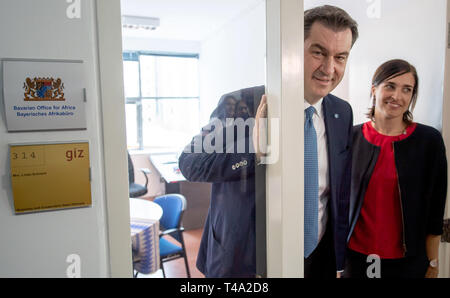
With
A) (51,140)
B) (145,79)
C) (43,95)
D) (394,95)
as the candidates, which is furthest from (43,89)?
(394,95)

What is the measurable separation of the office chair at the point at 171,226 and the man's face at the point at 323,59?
61cm

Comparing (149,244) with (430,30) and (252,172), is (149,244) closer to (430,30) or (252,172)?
(252,172)

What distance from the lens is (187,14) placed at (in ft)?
3.16

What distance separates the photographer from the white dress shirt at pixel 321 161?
3.68ft

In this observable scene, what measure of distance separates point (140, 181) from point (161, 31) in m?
0.50

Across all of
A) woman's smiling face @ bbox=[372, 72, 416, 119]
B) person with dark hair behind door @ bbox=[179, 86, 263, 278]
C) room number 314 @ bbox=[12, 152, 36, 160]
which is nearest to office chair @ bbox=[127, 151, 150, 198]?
person with dark hair behind door @ bbox=[179, 86, 263, 278]

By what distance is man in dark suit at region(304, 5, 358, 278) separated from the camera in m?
1.08

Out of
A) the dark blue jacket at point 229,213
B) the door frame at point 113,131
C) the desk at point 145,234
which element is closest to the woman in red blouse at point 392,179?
the dark blue jacket at point 229,213

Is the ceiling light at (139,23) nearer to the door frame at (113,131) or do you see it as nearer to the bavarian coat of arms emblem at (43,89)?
the door frame at (113,131)

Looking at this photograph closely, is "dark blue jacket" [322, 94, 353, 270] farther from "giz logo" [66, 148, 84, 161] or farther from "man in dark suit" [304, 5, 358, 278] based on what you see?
"giz logo" [66, 148, 84, 161]

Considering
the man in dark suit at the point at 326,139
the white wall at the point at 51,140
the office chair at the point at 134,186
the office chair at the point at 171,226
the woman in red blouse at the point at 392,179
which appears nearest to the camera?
the white wall at the point at 51,140

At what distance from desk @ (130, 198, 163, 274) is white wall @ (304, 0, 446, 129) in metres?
0.84

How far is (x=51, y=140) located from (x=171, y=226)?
0.51 m
